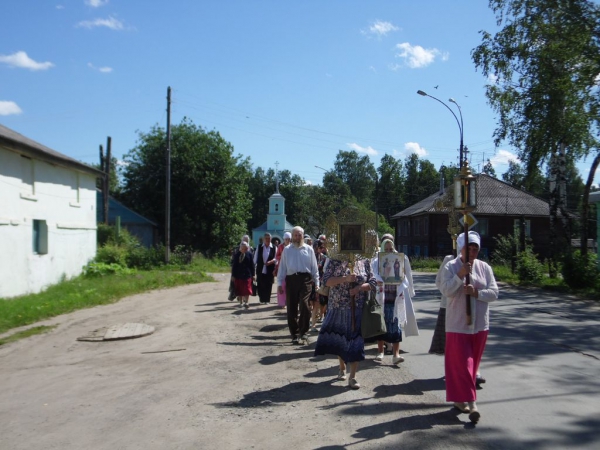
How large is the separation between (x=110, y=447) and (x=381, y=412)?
2.63m

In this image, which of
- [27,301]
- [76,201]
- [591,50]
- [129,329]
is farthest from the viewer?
[76,201]

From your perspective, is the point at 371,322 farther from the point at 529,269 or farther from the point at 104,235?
the point at 104,235

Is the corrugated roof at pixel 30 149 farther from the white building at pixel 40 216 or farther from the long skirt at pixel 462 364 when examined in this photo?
the long skirt at pixel 462 364

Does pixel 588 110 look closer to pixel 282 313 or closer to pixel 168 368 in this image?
pixel 282 313

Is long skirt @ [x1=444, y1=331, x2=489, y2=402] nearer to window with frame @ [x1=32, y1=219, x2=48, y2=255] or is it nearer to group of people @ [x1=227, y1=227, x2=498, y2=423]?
group of people @ [x1=227, y1=227, x2=498, y2=423]

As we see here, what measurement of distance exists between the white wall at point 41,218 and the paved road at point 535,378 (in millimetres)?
12336

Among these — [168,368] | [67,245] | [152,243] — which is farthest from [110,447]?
[152,243]

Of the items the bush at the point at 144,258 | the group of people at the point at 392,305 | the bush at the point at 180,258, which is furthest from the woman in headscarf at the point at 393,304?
the bush at the point at 180,258

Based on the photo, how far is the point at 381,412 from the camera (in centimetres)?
599

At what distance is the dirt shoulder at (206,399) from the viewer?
17.4 feet

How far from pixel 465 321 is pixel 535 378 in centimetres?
228

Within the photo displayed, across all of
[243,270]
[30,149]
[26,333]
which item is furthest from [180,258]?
[26,333]

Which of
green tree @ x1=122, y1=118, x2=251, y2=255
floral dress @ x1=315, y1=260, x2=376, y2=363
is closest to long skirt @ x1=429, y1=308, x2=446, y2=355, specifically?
floral dress @ x1=315, y1=260, x2=376, y2=363

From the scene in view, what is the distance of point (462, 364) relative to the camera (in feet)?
18.7
